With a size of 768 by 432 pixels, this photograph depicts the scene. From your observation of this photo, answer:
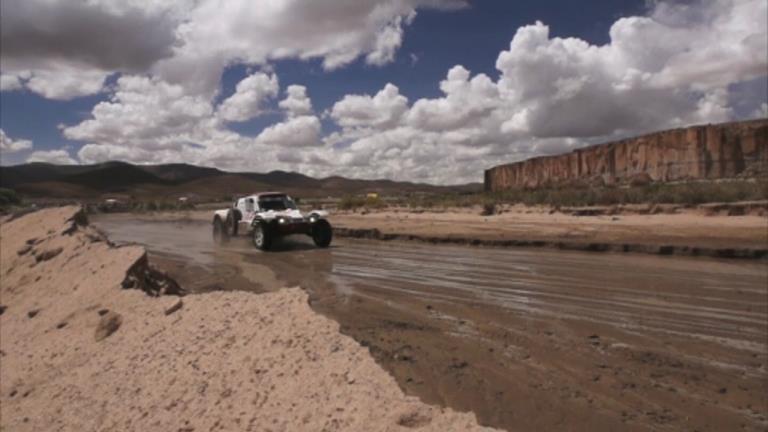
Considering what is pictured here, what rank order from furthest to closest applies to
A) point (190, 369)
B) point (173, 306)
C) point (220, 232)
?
point (220, 232)
point (173, 306)
point (190, 369)

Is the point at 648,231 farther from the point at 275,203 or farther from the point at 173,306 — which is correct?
the point at 173,306

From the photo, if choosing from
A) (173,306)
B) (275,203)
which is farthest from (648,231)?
(173,306)

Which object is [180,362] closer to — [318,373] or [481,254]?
[318,373]

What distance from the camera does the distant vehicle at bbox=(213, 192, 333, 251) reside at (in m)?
15.0

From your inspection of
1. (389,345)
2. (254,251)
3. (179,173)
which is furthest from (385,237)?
(179,173)

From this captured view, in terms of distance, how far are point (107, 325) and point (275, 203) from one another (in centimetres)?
1089

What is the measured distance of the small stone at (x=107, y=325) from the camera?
5.37m

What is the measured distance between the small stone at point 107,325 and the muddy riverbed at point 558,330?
86.2 inches

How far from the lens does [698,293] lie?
28.2 ft

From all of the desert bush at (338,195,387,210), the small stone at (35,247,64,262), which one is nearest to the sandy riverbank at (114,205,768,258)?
the small stone at (35,247,64,262)

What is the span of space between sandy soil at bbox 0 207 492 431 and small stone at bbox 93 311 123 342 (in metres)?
0.01

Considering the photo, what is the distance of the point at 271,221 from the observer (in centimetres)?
1498

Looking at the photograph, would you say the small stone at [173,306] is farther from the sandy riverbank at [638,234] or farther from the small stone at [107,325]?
the sandy riverbank at [638,234]

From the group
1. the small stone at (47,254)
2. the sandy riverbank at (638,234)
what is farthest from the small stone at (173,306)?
the sandy riverbank at (638,234)
